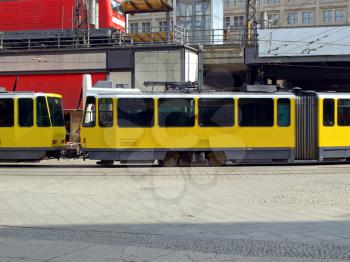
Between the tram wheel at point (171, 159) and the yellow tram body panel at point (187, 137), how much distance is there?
309 mm

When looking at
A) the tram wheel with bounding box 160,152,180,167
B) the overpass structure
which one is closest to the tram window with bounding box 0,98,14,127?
the tram wheel with bounding box 160,152,180,167

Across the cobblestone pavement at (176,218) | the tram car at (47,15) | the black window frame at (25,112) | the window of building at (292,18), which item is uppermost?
the window of building at (292,18)

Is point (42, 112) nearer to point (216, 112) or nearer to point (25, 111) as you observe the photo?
point (25, 111)

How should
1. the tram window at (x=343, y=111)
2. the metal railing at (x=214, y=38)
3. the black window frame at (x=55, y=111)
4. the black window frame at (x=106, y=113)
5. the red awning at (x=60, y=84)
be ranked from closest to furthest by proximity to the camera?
the black window frame at (x=106, y=113)
the tram window at (x=343, y=111)
the black window frame at (x=55, y=111)
the red awning at (x=60, y=84)
the metal railing at (x=214, y=38)

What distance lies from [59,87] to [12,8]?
595 centimetres

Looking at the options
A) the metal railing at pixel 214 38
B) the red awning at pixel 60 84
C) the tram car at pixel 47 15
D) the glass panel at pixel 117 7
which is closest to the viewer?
the red awning at pixel 60 84

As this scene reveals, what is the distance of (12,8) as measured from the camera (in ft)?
110

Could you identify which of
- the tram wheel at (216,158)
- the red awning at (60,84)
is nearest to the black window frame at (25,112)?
the tram wheel at (216,158)

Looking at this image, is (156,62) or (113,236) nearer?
(113,236)

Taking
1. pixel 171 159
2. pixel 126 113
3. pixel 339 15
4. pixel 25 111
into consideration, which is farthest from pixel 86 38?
pixel 339 15

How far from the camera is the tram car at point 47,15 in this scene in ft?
107

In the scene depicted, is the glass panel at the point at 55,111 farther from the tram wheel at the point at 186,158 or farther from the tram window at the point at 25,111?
the tram wheel at the point at 186,158

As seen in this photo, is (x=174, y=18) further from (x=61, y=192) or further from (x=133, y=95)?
(x=61, y=192)

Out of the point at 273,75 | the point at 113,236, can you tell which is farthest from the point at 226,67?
the point at 113,236
